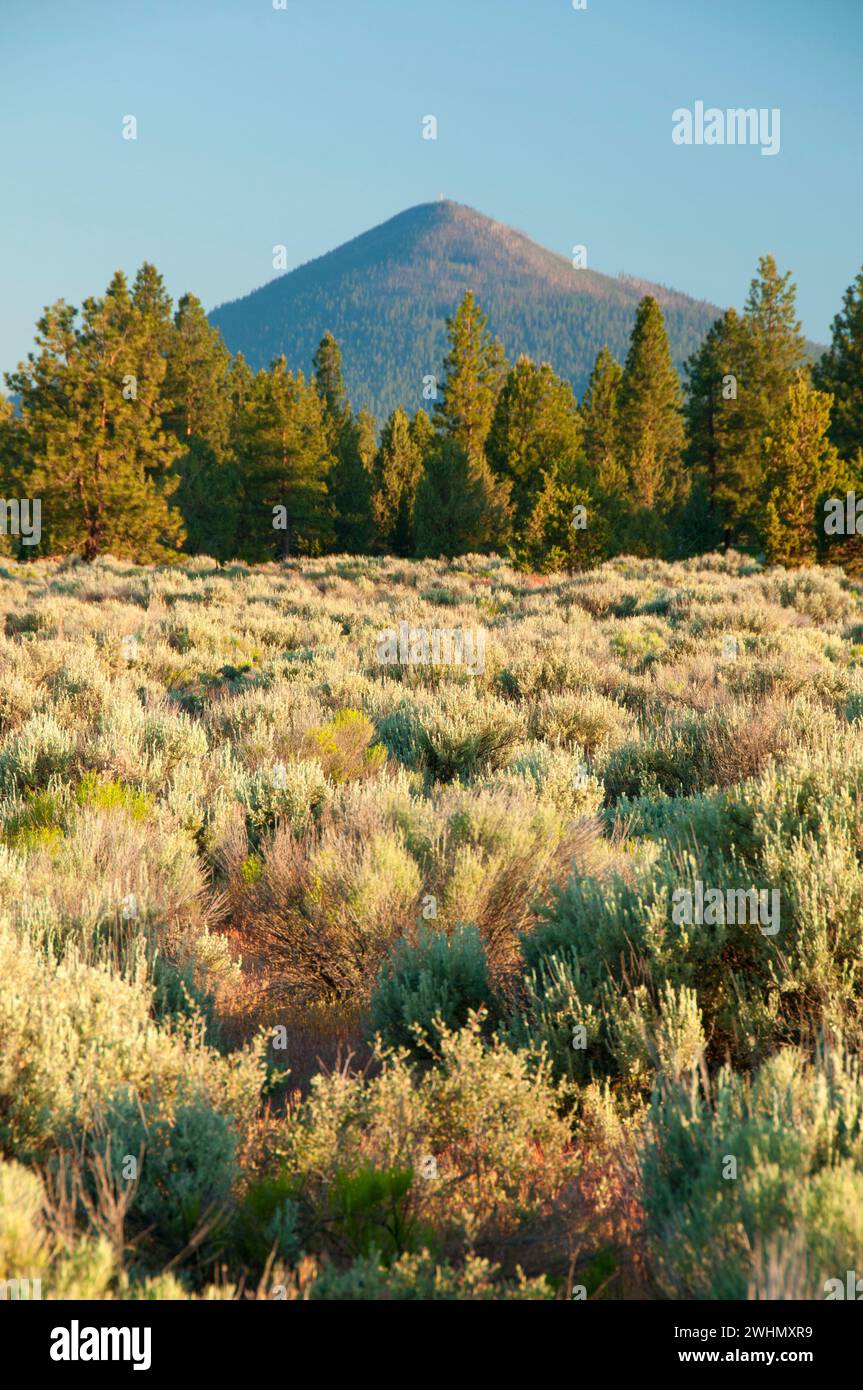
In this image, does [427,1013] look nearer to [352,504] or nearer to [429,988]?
[429,988]

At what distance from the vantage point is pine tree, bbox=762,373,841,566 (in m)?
28.8

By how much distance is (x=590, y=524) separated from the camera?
89.2 ft

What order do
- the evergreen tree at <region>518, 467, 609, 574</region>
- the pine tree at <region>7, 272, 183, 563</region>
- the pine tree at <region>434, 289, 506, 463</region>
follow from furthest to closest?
the pine tree at <region>434, 289, 506, 463</region> < the pine tree at <region>7, 272, 183, 563</region> < the evergreen tree at <region>518, 467, 609, 574</region>

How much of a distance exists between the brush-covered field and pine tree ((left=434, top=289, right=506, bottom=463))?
47.3 metres

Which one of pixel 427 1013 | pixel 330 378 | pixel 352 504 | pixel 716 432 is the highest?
pixel 330 378

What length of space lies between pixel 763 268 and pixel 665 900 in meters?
51.0

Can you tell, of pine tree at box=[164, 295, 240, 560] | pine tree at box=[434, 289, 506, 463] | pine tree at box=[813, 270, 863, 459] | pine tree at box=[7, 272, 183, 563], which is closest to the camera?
pine tree at box=[7, 272, 183, 563]

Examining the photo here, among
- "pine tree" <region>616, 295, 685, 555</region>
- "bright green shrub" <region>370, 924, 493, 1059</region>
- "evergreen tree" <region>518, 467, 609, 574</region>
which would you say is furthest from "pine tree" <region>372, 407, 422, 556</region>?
"bright green shrub" <region>370, 924, 493, 1059</region>

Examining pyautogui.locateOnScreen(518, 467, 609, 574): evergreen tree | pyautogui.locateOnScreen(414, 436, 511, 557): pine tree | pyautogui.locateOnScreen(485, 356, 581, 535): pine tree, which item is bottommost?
pyautogui.locateOnScreen(518, 467, 609, 574): evergreen tree

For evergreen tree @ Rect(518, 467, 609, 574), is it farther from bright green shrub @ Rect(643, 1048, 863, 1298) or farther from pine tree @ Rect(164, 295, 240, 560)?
bright green shrub @ Rect(643, 1048, 863, 1298)

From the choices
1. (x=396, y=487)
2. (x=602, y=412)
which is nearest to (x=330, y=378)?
(x=396, y=487)

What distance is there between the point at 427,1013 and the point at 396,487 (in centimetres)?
4657

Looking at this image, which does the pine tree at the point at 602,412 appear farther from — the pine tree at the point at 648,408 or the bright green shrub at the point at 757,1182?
the bright green shrub at the point at 757,1182

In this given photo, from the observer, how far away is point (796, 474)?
29.0 meters
